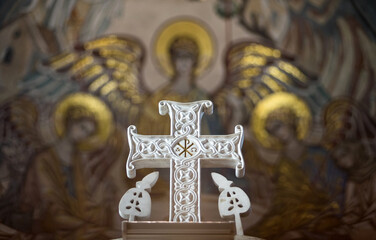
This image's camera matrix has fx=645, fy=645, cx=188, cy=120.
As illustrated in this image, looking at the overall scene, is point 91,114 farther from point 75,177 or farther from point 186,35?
point 186,35

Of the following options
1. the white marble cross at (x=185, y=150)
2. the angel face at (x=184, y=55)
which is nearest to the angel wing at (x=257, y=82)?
the angel face at (x=184, y=55)

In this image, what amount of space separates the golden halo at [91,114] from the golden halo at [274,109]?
5.67ft

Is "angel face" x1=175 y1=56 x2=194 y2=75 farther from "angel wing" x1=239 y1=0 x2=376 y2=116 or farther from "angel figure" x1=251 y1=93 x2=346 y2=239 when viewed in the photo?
"angel figure" x1=251 y1=93 x2=346 y2=239

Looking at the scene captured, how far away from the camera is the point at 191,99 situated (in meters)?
7.74

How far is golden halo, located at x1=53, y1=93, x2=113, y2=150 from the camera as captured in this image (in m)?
7.47

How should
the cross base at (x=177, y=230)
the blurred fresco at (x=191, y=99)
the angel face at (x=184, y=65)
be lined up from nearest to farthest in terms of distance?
the cross base at (x=177, y=230)
the blurred fresco at (x=191, y=99)
the angel face at (x=184, y=65)

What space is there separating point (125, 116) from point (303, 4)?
8.61ft

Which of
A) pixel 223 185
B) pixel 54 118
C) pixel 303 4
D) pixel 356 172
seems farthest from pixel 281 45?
pixel 223 185

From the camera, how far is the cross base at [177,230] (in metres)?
2.79

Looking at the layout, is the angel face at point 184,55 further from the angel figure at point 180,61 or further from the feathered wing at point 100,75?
the feathered wing at point 100,75

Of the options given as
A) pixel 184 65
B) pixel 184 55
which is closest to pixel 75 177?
pixel 184 65

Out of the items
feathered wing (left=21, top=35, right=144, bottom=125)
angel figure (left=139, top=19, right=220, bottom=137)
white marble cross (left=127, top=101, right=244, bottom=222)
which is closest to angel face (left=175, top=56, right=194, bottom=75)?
angel figure (left=139, top=19, right=220, bottom=137)

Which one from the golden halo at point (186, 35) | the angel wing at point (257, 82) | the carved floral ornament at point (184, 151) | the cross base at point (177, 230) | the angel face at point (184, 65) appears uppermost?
the golden halo at point (186, 35)

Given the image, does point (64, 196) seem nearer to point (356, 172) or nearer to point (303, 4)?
point (356, 172)
